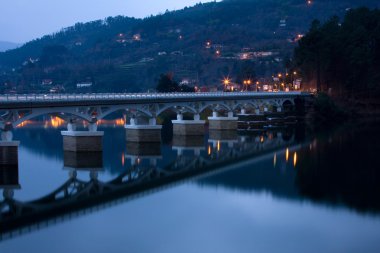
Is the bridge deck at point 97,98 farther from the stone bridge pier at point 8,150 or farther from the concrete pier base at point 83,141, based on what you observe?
the concrete pier base at point 83,141

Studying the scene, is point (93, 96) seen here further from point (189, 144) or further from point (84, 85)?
point (84, 85)

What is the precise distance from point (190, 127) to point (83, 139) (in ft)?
61.1

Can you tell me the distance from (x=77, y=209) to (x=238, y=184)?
35.5 ft

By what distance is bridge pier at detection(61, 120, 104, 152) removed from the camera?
154 feet

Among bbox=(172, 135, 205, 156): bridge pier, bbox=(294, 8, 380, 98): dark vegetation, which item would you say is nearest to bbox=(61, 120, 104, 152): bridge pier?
bbox=(172, 135, 205, 156): bridge pier

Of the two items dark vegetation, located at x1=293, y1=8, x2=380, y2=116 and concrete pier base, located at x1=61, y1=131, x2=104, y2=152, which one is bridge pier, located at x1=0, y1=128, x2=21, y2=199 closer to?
concrete pier base, located at x1=61, y1=131, x2=104, y2=152

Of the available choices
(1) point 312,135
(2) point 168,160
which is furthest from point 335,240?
(1) point 312,135

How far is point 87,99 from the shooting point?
47406 millimetres

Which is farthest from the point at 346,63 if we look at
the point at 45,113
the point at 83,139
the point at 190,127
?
the point at 45,113

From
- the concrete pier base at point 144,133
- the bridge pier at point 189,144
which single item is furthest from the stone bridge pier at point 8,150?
the concrete pier base at point 144,133

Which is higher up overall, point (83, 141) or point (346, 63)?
point (346, 63)

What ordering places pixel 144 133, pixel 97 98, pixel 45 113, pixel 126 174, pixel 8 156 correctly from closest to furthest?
pixel 8 156, pixel 126 174, pixel 45 113, pixel 97 98, pixel 144 133

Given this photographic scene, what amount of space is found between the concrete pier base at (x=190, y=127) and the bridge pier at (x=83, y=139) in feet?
57.3

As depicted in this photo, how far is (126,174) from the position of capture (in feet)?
133
